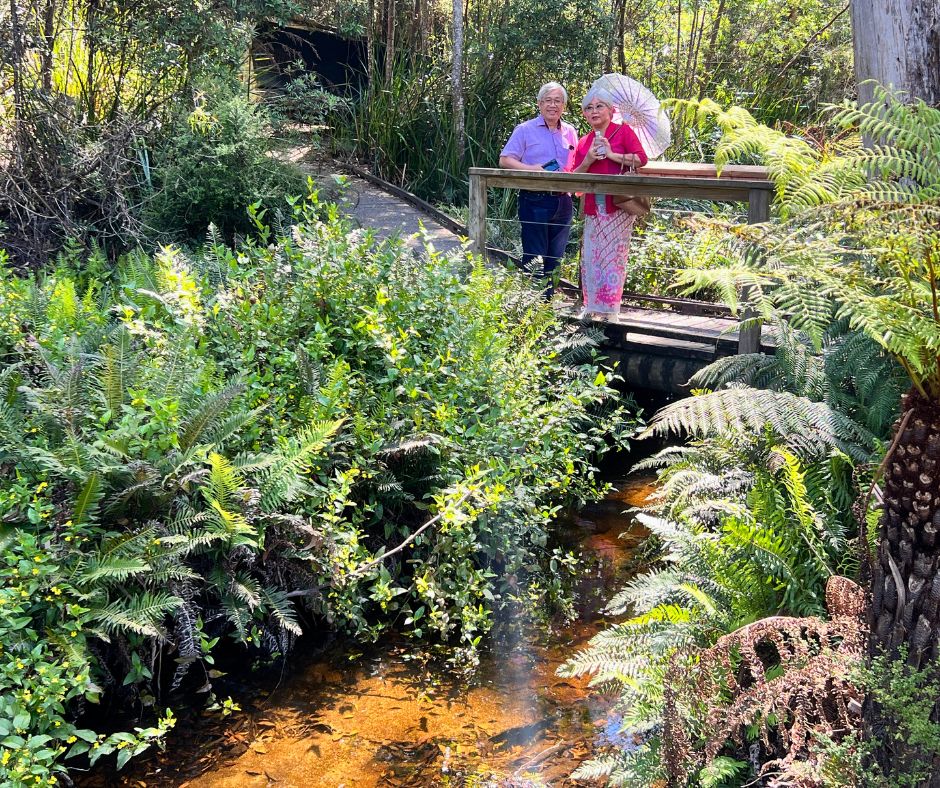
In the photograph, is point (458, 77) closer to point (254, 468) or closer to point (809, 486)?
point (254, 468)

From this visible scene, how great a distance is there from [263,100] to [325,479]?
26.3 feet

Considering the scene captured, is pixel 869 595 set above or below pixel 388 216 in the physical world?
below

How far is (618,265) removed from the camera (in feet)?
21.0

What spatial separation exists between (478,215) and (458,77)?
5.22 m

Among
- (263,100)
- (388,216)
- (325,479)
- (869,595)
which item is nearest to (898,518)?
(869,595)

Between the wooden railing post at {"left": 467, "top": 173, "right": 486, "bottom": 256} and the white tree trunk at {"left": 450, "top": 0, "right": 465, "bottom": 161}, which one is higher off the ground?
the white tree trunk at {"left": 450, "top": 0, "right": 465, "bottom": 161}

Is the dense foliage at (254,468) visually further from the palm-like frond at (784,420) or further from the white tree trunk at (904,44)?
the white tree trunk at (904,44)

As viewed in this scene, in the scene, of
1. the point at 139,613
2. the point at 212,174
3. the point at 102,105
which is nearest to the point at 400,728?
the point at 139,613

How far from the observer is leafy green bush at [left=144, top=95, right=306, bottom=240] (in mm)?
8047

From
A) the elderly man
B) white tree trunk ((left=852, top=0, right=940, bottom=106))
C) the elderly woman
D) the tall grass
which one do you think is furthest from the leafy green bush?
white tree trunk ((left=852, top=0, right=940, bottom=106))

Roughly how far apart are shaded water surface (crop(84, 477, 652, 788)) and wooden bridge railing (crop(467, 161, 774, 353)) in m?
2.41

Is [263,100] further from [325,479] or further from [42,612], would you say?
[42,612]

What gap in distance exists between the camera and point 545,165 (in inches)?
293

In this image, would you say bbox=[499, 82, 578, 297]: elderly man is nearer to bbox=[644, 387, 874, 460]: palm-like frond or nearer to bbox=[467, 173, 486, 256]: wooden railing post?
bbox=[467, 173, 486, 256]: wooden railing post
